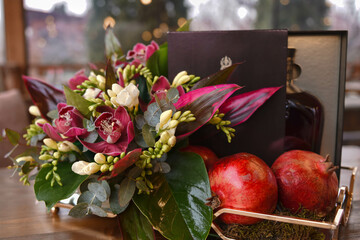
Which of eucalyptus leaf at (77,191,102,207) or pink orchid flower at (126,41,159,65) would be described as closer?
eucalyptus leaf at (77,191,102,207)

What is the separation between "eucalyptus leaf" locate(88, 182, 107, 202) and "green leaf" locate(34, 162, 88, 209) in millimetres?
23

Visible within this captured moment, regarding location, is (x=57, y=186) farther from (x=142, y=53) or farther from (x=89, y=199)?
(x=142, y=53)

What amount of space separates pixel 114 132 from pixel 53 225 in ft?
0.72

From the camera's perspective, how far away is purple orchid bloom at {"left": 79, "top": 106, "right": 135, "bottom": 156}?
0.45 meters

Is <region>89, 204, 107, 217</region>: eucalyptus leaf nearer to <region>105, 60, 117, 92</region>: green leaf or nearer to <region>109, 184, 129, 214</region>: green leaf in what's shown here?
<region>109, 184, 129, 214</region>: green leaf

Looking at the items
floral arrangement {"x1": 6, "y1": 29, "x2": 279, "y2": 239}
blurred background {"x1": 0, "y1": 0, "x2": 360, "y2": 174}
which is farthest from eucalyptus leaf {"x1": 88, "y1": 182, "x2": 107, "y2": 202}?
blurred background {"x1": 0, "y1": 0, "x2": 360, "y2": 174}

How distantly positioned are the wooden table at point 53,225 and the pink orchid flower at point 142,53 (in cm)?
29

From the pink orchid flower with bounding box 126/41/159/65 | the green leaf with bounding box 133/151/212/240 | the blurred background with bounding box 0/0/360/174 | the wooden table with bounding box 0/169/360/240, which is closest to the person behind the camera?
the green leaf with bounding box 133/151/212/240

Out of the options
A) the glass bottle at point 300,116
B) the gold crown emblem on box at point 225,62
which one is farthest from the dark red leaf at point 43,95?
the glass bottle at point 300,116

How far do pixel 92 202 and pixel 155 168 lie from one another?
9 cm

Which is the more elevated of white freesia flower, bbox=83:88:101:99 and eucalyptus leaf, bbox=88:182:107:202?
white freesia flower, bbox=83:88:101:99

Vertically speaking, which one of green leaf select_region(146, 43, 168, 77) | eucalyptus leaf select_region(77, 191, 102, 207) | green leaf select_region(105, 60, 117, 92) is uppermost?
green leaf select_region(146, 43, 168, 77)

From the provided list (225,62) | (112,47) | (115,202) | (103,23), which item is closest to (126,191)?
(115,202)

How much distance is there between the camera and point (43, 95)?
2.03 feet
